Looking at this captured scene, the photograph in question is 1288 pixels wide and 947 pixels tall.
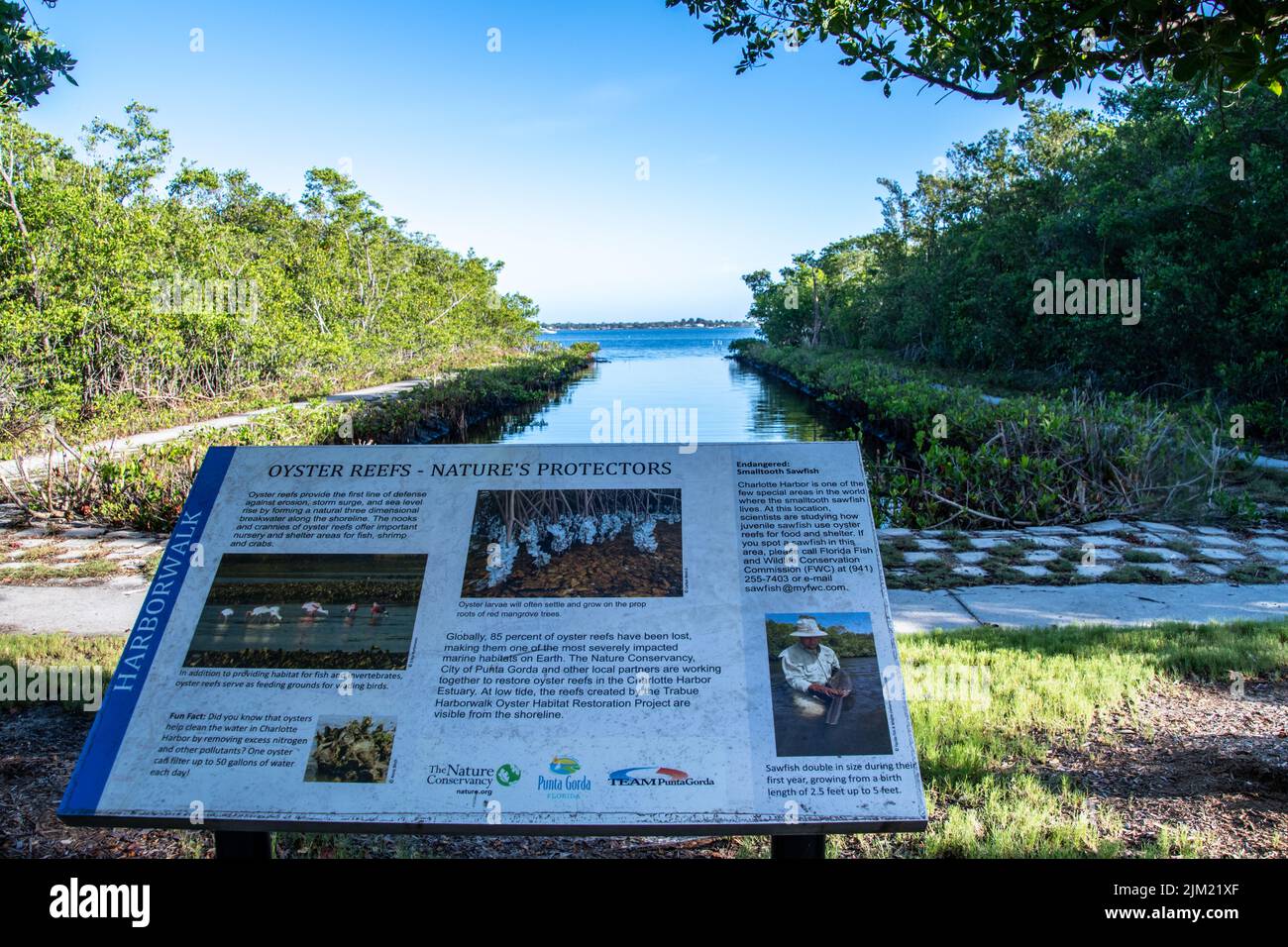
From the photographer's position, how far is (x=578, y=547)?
2506 millimetres

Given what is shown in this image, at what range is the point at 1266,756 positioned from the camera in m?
3.26

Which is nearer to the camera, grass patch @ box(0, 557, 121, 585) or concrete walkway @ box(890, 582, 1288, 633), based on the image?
concrete walkway @ box(890, 582, 1288, 633)

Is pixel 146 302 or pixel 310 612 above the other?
pixel 146 302

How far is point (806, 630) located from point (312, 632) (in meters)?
1.35

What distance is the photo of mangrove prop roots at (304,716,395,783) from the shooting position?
2189 millimetres

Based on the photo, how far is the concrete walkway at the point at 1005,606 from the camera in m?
4.97

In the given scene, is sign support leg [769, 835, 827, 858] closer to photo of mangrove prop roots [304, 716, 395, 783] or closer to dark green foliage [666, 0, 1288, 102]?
photo of mangrove prop roots [304, 716, 395, 783]

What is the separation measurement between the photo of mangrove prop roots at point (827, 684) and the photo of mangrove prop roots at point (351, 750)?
3.21 ft

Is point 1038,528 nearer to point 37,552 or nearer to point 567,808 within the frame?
point 567,808

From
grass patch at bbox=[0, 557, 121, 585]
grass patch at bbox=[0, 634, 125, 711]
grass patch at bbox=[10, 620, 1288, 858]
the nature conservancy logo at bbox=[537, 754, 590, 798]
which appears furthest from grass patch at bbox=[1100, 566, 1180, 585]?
grass patch at bbox=[0, 557, 121, 585]

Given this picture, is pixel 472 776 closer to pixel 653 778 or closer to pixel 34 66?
pixel 653 778

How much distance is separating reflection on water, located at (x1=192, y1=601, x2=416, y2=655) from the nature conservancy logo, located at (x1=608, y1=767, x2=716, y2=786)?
0.68 metres
